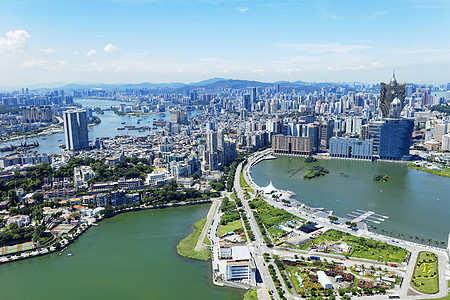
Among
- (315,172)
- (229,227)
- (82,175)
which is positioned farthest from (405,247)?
(82,175)

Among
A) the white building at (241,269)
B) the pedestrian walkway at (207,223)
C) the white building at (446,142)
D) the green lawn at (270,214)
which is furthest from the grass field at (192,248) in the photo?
the white building at (446,142)

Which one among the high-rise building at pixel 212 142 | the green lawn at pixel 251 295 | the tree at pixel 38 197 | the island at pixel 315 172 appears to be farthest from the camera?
the high-rise building at pixel 212 142

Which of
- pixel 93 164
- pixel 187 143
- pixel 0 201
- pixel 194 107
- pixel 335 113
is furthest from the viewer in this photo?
pixel 194 107

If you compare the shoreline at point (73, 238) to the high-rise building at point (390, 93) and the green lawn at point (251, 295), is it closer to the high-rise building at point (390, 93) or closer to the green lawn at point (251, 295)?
the green lawn at point (251, 295)

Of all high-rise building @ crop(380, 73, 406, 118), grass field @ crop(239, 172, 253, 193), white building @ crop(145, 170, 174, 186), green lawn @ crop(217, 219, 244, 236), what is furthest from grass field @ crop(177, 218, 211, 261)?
high-rise building @ crop(380, 73, 406, 118)

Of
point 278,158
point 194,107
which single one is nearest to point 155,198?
point 278,158

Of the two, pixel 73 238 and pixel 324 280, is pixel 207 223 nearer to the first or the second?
pixel 73 238

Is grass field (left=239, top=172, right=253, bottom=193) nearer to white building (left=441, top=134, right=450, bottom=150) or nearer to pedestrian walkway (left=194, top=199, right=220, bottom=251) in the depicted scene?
pedestrian walkway (left=194, top=199, right=220, bottom=251)

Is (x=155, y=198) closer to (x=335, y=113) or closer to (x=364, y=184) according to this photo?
(x=364, y=184)
